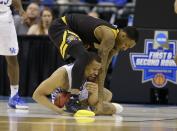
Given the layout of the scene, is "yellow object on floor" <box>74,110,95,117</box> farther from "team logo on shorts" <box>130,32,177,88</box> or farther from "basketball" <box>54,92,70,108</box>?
"team logo on shorts" <box>130,32,177,88</box>

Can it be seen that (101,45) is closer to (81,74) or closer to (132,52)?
(81,74)

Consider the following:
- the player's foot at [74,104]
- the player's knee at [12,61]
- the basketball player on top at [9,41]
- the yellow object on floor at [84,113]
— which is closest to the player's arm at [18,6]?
the basketball player on top at [9,41]

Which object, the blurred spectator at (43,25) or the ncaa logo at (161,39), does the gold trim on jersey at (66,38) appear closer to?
the ncaa logo at (161,39)

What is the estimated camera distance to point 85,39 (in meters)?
7.65

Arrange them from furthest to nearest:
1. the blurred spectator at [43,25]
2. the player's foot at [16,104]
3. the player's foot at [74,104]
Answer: the blurred spectator at [43,25]
the player's foot at [16,104]
the player's foot at [74,104]

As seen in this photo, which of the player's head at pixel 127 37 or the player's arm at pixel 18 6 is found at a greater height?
the player's arm at pixel 18 6

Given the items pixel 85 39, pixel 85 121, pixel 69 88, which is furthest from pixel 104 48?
pixel 85 121

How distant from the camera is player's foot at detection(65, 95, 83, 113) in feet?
24.1

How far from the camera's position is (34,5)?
38.5 ft

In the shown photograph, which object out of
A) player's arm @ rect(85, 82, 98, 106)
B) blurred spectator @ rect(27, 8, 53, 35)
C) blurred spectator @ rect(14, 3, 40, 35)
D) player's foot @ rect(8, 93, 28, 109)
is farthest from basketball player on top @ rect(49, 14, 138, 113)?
blurred spectator @ rect(14, 3, 40, 35)

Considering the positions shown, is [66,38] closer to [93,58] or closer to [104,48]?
[104,48]

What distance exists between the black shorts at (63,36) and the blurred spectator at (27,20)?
152 inches

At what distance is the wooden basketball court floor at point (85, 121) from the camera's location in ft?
19.2

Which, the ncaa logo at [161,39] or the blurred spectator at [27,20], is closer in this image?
the ncaa logo at [161,39]
